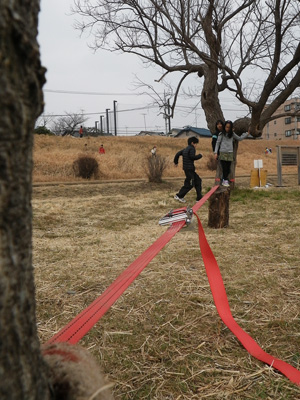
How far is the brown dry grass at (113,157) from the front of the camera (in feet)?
57.2

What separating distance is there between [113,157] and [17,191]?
22.2 m

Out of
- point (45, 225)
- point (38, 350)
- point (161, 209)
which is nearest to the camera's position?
point (38, 350)

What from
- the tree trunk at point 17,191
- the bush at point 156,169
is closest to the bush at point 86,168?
the bush at point 156,169

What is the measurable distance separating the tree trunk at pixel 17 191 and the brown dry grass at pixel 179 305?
3.89 ft

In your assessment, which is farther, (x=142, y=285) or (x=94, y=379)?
(x=142, y=285)

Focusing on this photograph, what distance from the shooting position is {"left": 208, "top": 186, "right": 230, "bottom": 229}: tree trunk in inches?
224

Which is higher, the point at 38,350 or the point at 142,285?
the point at 38,350

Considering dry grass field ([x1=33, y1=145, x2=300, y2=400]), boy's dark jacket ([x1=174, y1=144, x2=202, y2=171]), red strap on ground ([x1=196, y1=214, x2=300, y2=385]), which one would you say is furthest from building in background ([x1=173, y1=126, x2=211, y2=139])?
red strap on ground ([x1=196, y1=214, x2=300, y2=385])

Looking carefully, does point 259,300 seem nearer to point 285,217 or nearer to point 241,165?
point 285,217

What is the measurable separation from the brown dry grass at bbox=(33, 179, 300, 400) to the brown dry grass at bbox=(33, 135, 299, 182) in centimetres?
1135

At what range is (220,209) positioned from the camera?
5.67 metres

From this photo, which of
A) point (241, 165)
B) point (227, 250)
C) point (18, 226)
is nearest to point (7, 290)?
point (18, 226)

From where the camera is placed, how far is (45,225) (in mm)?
6266

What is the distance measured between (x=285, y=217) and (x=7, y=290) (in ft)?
21.3
